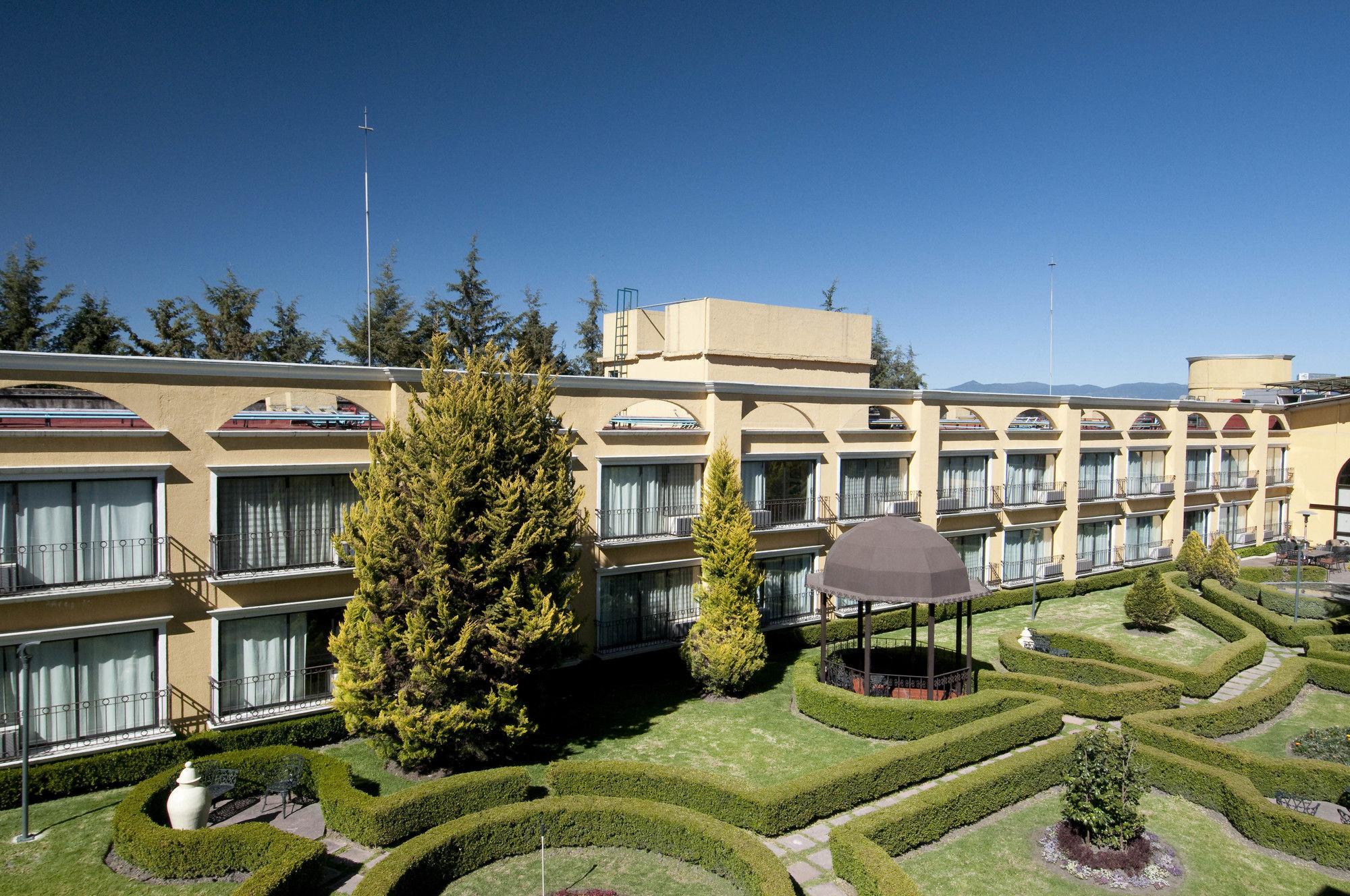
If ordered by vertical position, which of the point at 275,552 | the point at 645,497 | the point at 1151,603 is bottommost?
the point at 1151,603

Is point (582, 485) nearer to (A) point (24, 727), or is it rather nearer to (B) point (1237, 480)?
(A) point (24, 727)

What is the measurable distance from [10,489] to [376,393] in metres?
8.13

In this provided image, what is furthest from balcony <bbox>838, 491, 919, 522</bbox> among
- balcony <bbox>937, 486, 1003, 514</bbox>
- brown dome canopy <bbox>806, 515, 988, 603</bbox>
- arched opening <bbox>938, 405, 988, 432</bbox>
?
brown dome canopy <bbox>806, 515, 988, 603</bbox>

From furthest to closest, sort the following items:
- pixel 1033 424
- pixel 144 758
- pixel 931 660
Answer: pixel 1033 424 < pixel 931 660 < pixel 144 758

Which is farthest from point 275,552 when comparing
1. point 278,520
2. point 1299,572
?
point 1299,572

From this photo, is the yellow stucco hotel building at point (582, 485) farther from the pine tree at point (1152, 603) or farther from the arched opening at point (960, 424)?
the pine tree at point (1152, 603)

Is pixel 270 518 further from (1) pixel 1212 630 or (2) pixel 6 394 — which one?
(1) pixel 1212 630

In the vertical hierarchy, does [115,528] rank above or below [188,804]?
above

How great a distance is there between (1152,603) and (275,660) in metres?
31.4

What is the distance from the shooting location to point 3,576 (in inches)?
682

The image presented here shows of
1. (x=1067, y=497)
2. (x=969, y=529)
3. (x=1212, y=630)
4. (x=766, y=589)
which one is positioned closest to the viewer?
(x=766, y=589)

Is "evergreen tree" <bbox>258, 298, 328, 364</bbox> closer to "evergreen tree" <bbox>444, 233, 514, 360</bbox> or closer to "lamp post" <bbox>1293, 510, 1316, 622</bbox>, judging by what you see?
"evergreen tree" <bbox>444, 233, 514, 360</bbox>

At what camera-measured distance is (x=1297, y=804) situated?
1794cm

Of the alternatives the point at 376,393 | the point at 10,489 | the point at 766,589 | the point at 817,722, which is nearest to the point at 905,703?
the point at 817,722
